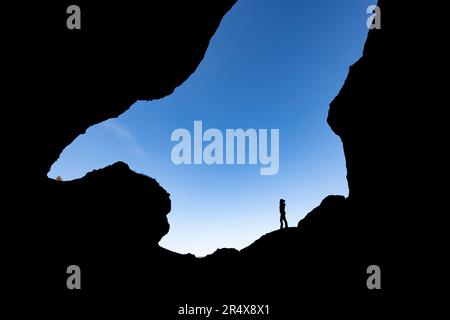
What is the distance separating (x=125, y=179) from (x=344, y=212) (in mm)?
20113

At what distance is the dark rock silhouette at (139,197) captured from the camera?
12.2m

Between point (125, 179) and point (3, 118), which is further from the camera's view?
point (125, 179)

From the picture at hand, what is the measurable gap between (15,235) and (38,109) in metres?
6.51

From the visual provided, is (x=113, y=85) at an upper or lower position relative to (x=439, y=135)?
upper

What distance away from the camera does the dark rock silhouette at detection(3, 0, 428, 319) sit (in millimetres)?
12203

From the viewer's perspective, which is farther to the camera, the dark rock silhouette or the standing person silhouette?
the standing person silhouette

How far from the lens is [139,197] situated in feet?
82.4

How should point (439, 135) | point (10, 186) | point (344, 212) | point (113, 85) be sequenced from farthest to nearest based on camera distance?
point (344, 212), point (113, 85), point (10, 186), point (439, 135)

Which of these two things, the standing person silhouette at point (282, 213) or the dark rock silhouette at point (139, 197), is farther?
the standing person silhouette at point (282, 213)

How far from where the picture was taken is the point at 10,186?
42.1 feet

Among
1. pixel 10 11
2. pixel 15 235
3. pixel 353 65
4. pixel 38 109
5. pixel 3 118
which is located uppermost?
pixel 353 65
